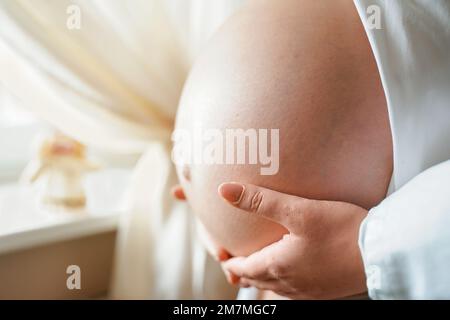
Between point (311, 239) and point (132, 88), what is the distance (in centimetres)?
48

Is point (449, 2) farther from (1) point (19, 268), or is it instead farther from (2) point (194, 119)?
(1) point (19, 268)

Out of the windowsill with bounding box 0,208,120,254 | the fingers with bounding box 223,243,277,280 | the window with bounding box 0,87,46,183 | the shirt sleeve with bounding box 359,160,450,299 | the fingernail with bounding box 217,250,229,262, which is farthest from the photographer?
the window with bounding box 0,87,46,183

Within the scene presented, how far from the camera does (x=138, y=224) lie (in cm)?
127

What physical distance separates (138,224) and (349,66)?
56 cm

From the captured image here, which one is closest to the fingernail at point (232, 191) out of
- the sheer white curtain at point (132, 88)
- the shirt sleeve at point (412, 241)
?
the shirt sleeve at point (412, 241)

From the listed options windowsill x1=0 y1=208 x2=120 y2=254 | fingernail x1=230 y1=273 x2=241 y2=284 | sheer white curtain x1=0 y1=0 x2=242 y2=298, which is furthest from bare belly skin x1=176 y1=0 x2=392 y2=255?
windowsill x1=0 y1=208 x2=120 y2=254

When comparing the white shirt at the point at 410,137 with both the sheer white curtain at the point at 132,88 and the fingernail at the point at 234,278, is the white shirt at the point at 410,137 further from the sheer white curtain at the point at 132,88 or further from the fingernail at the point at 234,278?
the sheer white curtain at the point at 132,88

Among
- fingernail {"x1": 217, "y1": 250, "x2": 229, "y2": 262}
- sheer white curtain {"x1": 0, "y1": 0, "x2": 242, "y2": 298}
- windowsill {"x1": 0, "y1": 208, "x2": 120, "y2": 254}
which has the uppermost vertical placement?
sheer white curtain {"x1": 0, "y1": 0, "x2": 242, "y2": 298}

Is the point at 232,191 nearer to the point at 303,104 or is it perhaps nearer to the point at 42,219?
the point at 303,104

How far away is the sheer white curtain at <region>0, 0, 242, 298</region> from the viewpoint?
3.59 feet

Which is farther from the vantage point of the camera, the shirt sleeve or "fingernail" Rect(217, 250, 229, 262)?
"fingernail" Rect(217, 250, 229, 262)

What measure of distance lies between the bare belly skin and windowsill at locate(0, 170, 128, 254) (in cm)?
38

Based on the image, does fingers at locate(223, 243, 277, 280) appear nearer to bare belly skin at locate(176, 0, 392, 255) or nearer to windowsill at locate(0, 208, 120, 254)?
bare belly skin at locate(176, 0, 392, 255)

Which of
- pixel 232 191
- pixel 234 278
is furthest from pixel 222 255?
pixel 232 191
